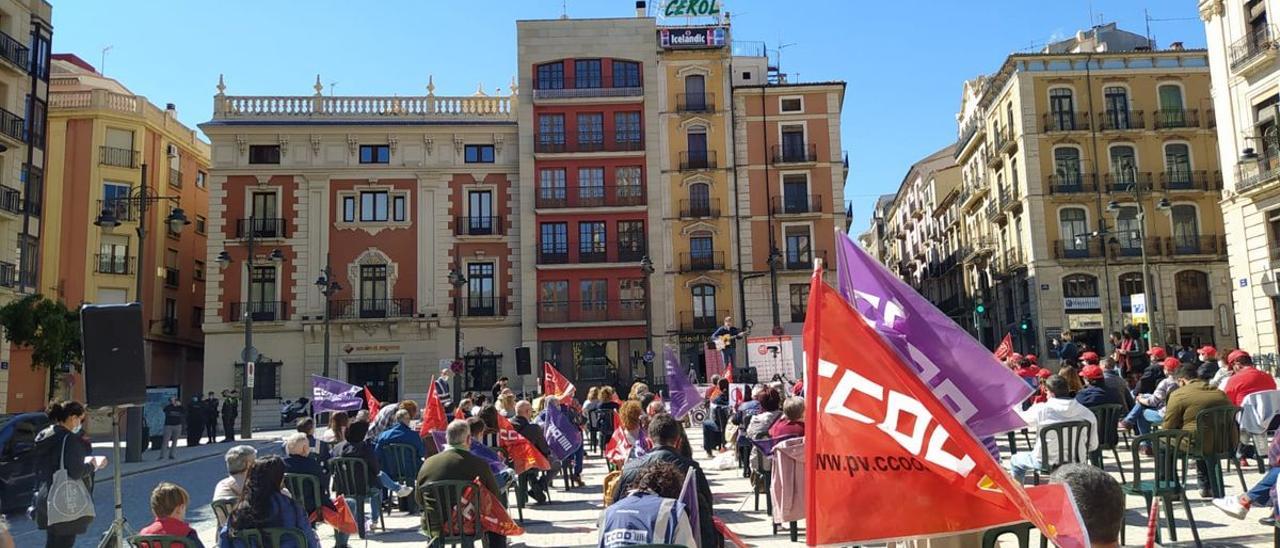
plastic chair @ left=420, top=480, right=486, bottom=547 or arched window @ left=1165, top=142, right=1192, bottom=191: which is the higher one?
arched window @ left=1165, top=142, right=1192, bottom=191

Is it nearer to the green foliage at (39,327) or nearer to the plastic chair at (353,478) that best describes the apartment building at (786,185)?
the green foliage at (39,327)

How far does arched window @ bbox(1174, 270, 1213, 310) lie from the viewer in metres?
42.9

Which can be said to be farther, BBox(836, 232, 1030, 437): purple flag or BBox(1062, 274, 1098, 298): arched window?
BBox(1062, 274, 1098, 298): arched window

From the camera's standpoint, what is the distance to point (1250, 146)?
28.6 m

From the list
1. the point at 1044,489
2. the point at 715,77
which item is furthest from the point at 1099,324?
the point at 1044,489

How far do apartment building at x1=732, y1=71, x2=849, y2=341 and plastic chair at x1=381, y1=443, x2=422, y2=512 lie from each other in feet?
104

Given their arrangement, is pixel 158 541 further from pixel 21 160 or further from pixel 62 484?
pixel 21 160

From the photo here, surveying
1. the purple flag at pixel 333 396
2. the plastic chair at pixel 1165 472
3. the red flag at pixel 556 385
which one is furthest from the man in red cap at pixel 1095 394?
the purple flag at pixel 333 396

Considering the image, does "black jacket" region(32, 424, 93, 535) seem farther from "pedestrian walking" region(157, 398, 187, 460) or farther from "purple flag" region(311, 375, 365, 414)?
"pedestrian walking" region(157, 398, 187, 460)

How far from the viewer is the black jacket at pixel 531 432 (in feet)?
41.2

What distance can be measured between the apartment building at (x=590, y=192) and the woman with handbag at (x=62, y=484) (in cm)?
3319

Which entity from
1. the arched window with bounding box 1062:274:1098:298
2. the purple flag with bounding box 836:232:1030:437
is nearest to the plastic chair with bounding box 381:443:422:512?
the purple flag with bounding box 836:232:1030:437

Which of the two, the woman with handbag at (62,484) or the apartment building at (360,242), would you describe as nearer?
the woman with handbag at (62,484)

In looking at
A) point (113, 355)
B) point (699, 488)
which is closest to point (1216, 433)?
point (699, 488)
